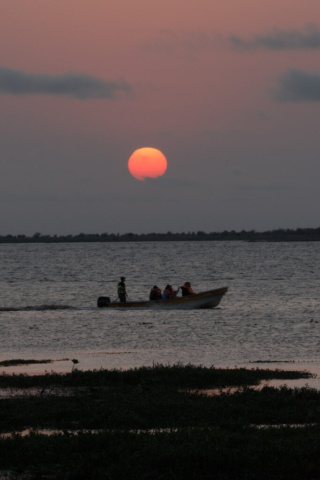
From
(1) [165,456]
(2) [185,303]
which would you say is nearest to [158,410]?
(1) [165,456]

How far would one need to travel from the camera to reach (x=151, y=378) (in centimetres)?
1498

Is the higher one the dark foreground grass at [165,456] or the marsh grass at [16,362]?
the dark foreground grass at [165,456]

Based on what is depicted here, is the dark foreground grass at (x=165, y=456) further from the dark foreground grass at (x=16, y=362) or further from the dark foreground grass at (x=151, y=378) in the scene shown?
the dark foreground grass at (x=16, y=362)

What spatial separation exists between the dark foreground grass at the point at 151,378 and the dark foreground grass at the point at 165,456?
199 inches

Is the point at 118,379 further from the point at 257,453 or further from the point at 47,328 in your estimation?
the point at 47,328

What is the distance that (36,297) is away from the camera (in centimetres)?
5681

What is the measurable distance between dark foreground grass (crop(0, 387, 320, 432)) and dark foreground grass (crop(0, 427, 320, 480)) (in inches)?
45.7

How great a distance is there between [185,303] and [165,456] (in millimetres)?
33227

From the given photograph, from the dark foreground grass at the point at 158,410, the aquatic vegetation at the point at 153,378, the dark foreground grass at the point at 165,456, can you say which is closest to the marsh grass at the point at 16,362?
the aquatic vegetation at the point at 153,378

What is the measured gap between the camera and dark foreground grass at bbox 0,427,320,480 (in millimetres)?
8125

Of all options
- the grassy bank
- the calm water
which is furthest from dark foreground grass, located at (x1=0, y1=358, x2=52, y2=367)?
the grassy bank

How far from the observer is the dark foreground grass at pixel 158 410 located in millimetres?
10719

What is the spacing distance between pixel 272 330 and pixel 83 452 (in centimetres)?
2261

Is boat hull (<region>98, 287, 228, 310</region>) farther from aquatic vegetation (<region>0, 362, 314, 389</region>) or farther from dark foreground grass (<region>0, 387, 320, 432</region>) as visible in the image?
dark foreground grass (<region>0, 387, 320, 432</region>)
